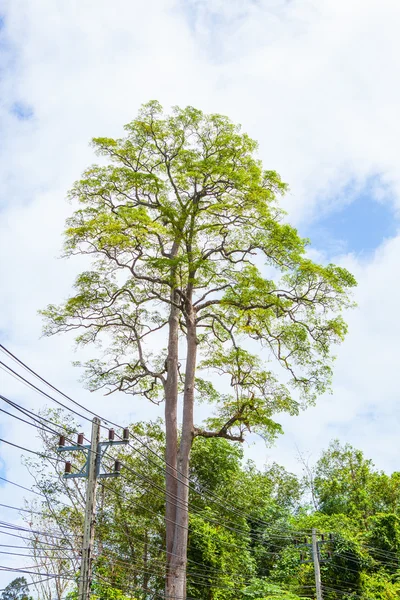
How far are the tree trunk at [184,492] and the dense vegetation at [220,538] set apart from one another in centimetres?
407

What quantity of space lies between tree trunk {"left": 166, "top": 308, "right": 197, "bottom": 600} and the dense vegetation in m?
4.07

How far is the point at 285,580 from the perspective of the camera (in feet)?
72.3

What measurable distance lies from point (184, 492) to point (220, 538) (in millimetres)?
5766

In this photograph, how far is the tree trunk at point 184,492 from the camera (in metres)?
13.8

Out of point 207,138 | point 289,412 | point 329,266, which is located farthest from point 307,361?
point 207,138

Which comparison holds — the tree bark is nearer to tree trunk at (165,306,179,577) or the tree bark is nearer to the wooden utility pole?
tree trunk at (165,306,179,577)

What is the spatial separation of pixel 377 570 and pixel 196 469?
711 centimetres

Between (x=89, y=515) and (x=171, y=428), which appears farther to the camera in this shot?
(x=171, y=428)

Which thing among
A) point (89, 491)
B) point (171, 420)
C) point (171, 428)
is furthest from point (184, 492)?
point (89, 491)

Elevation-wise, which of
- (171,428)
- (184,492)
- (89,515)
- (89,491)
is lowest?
(89,515)

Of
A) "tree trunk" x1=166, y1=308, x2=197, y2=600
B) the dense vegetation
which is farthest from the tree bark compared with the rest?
the dense vegetation

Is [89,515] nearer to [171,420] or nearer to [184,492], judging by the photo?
[184,492]

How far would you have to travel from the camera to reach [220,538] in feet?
63.8

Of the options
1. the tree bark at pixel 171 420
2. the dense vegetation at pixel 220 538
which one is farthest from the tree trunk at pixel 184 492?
the dense vegetation at pixel 220 538
